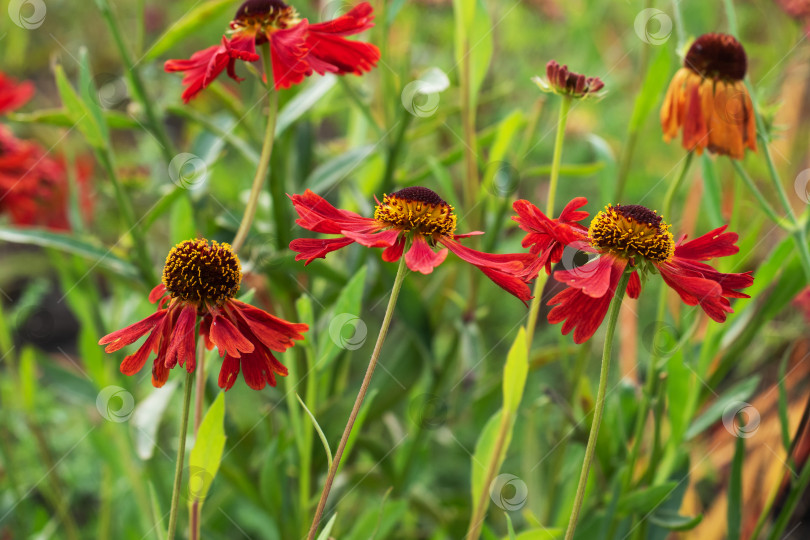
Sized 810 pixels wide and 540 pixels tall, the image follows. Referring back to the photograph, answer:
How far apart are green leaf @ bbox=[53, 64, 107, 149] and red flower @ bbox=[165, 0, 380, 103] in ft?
0.34

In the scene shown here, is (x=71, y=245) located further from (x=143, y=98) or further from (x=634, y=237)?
(x=634, y=237)

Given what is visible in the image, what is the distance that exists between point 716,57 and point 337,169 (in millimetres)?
283

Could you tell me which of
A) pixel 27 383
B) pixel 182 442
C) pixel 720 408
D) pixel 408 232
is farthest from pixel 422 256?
pixel 27 383

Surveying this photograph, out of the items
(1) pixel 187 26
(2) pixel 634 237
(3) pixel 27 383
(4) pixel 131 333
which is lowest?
(3) pixel 27 383

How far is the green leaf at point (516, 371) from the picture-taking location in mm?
347

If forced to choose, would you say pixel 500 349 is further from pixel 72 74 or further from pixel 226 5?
pixel 72 74

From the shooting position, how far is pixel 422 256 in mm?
310

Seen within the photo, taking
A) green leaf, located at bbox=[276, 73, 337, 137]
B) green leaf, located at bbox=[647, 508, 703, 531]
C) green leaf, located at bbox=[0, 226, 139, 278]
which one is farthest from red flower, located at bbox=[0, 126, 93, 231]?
green leaf, located at bbox=[647, 508, 703, 531]

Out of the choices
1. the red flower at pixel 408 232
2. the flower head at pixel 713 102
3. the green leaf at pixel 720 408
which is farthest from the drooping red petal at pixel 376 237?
the green leaf at pixel 720 408

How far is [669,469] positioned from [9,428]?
2.37 feet

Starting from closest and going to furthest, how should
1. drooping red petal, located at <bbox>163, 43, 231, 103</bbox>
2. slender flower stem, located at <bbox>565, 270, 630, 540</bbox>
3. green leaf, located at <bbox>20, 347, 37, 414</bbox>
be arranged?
slender flower stem, located at <bbox>565, 270, 630, 540</bbox> < drooping red petal, located at <bbox>163, 43, 231, 103</bbox> < green leaf, located at <bbox>20, 347, 37, 414</bbox>

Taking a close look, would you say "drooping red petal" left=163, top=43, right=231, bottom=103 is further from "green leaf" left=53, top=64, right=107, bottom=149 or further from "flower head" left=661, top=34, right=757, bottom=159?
"flower head" left=661, top=34, right=757, bottom=159

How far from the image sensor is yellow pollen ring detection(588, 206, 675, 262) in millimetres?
314

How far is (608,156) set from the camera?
58 centimetres
